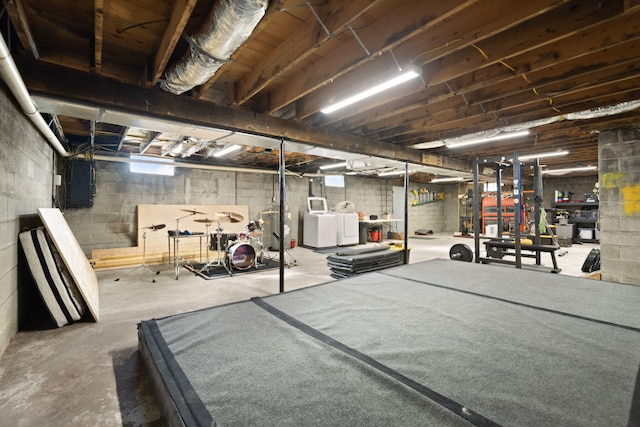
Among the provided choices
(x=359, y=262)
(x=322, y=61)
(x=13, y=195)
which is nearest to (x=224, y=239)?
(x=359, y=262)

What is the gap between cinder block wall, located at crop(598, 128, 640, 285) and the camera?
4.03m

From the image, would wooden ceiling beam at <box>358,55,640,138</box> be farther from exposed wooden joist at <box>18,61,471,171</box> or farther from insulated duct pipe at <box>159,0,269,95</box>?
insulated duct pipe at <box>159,0,269,95</box>

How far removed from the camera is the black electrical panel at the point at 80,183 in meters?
5.34

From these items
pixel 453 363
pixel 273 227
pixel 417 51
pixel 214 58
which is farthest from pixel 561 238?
pixel 214 58

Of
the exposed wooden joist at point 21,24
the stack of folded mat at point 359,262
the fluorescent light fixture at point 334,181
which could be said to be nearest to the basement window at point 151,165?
the exposed wooden joist at point 21,24

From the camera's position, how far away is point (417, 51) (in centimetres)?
240

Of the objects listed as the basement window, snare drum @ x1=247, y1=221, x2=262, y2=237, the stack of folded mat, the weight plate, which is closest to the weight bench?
the weight plate

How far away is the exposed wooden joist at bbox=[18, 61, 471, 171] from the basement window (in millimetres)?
3820

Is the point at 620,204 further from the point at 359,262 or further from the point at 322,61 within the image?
the point at 322,61

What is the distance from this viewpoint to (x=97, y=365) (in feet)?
7.04

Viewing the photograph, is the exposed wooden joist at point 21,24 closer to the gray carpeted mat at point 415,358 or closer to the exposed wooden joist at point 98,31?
the exposed wooden joist at point 98,31

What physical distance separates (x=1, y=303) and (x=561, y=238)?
12.2 m

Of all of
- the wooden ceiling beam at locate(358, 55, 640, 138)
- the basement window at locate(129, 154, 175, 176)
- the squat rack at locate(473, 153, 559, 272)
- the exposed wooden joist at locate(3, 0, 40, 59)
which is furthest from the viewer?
the basement window at locate(129, 154, 175, 176)

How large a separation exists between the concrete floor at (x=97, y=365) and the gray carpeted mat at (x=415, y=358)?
440 mm
